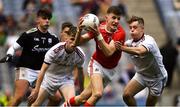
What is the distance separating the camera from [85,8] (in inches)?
948

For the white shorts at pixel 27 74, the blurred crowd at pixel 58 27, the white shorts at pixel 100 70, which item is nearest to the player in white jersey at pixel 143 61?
the white shorts at pixel 100 70

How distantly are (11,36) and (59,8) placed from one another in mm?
3102

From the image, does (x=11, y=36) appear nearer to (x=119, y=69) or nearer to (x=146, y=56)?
(x=119, y=69)

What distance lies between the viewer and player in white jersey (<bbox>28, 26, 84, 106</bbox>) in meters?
14.5

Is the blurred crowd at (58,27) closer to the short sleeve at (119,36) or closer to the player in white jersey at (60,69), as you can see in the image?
the player in white jersey at (60,69)

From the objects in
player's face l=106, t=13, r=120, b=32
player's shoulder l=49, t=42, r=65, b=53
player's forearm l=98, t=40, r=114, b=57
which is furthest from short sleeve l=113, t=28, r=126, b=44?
Result: player's shoulder l=49, t=42, r=65, b=53

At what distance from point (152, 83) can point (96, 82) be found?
1369 mm

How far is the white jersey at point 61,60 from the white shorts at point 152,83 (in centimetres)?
121

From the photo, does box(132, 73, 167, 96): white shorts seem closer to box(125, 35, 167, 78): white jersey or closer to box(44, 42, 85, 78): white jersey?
box(125, 35, 167, 78): white jersey

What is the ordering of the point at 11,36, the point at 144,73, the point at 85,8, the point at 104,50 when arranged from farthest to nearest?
the point at 85,8
the point at 11,36
the point at 144,73
the point at 104,50

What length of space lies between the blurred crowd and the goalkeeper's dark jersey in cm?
413

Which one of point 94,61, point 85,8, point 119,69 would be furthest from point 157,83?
point 85,8

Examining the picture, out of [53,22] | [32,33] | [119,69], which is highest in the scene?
[32,33]

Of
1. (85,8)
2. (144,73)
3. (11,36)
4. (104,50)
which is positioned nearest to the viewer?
(104,50)
